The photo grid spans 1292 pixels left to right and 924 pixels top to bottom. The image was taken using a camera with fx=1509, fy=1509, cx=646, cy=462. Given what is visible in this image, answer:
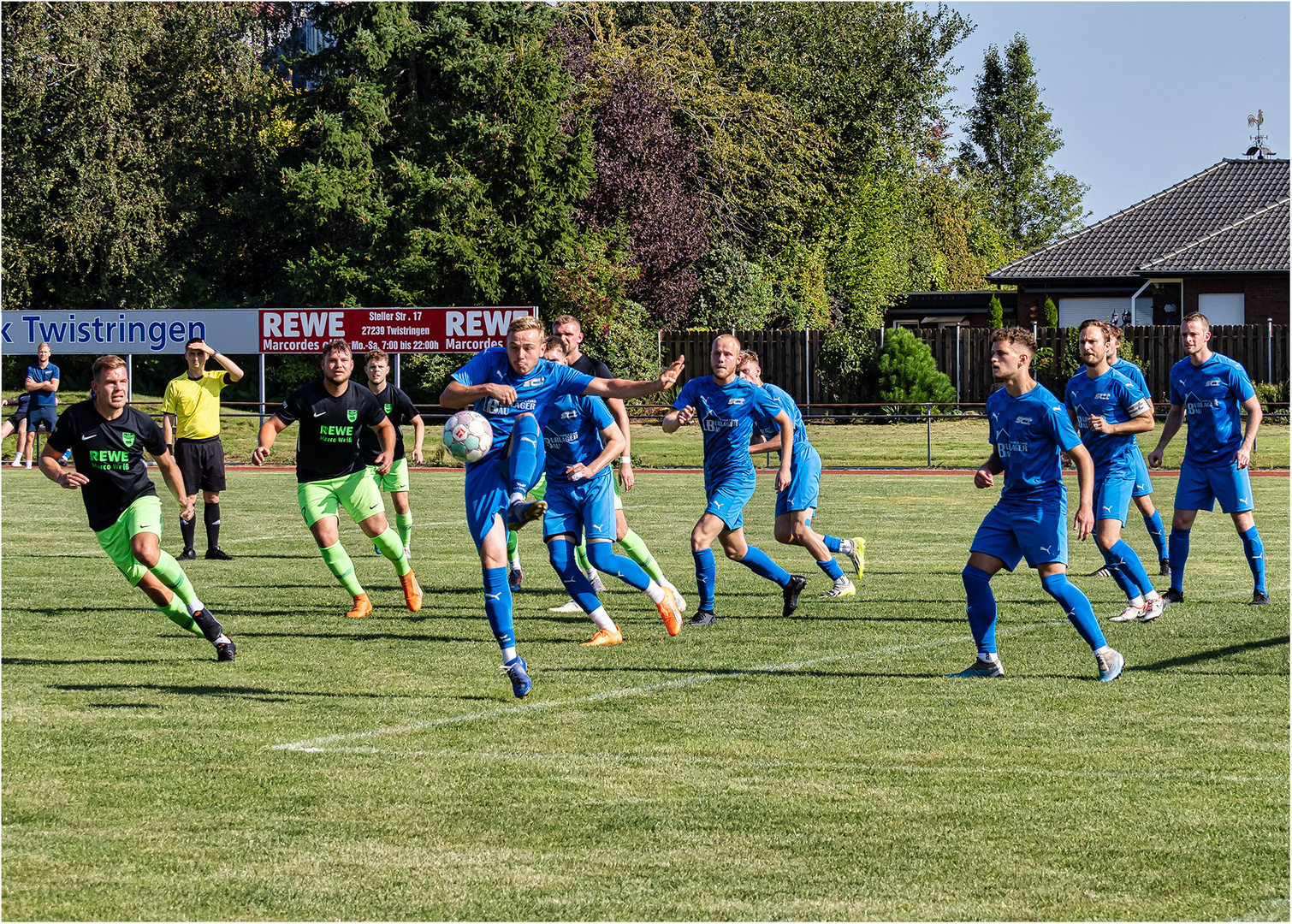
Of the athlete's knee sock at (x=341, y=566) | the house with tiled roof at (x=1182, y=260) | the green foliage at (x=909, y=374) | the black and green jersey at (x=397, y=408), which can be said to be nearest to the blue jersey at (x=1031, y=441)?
the athlete's knee sock at (x=341, y=566)

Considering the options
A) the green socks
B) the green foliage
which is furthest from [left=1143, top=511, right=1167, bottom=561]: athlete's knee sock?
the green foliage

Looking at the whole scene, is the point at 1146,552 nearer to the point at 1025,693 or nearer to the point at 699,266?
the point at 1025,693

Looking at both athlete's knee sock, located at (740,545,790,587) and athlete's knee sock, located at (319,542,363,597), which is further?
athlete's knee sock, located at (740,545,790,587)

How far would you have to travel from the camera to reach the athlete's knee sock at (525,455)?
838 centimetres

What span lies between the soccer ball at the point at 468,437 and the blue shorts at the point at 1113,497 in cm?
473

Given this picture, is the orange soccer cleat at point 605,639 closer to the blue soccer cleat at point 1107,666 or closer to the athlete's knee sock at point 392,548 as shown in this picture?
the athlete's knee sock at point 392,548

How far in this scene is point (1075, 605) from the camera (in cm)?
848

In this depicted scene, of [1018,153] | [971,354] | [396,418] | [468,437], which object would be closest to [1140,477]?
[468,437]

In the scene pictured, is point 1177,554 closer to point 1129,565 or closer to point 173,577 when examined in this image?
point 1129,565

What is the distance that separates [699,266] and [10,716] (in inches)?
1514

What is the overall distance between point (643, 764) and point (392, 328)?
3017cm

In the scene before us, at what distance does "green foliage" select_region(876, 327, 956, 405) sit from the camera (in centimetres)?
3759

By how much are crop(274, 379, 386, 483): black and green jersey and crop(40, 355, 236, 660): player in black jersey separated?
6.02ft

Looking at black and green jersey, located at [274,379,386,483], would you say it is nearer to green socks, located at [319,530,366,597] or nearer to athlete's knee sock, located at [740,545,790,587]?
green socks, located at [319,530,366,597]
